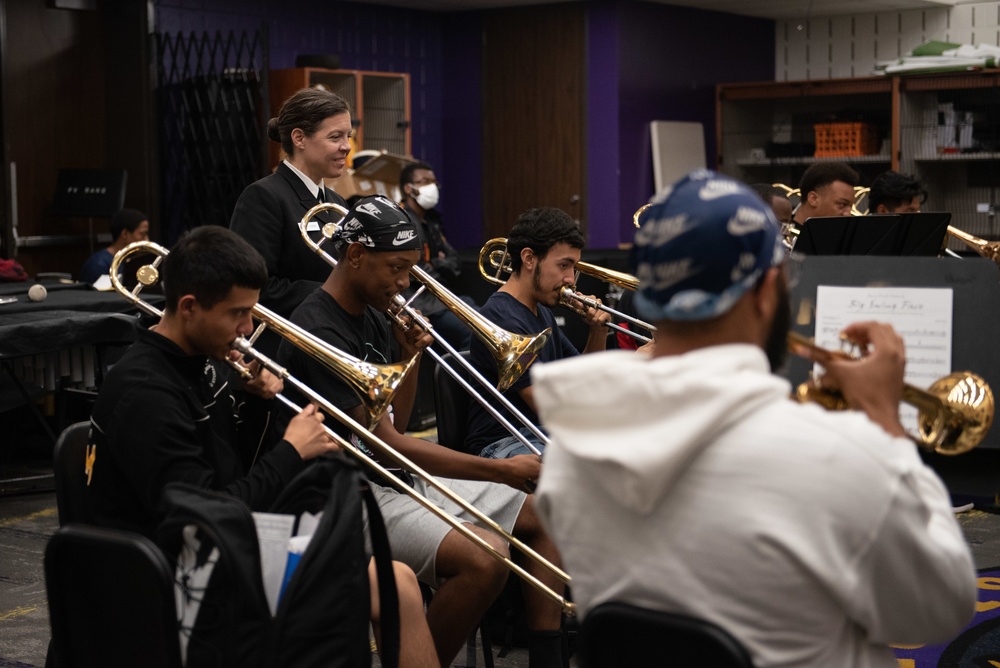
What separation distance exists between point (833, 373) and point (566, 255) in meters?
1.92

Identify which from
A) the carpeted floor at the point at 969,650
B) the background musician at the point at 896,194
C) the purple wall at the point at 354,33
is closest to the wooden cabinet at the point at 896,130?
the purple wall at the point at 354,33

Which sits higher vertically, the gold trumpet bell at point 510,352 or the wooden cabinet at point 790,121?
the wooden cabinet at point 790,121

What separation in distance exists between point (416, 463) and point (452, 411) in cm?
40

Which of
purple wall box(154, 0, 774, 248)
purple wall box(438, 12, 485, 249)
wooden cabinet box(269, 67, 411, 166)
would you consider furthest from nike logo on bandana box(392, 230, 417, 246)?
purple wall box(438, 12, 485, 249)

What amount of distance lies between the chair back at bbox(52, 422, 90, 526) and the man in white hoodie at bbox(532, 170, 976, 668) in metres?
1.13

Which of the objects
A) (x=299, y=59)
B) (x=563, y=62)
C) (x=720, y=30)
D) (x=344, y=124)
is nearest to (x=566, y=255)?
(x=344, y=124)

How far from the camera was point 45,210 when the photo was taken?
7.41 meters

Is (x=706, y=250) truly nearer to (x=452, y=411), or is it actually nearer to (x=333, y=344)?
(x=333, y=344)

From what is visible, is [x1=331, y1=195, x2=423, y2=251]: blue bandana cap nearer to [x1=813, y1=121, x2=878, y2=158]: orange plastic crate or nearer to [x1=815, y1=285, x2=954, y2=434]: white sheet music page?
[x1=815, y1=285, x2=954, y2=434]: white sheet music page

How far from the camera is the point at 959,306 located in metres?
2.41

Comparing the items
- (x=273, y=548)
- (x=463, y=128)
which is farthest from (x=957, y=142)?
(x=273, y=548)

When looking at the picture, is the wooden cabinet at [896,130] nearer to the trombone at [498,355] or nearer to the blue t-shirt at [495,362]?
the blue t-shirt at [495,362]

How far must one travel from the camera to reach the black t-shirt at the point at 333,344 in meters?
2.52

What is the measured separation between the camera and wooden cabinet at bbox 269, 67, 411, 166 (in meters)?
7.87
